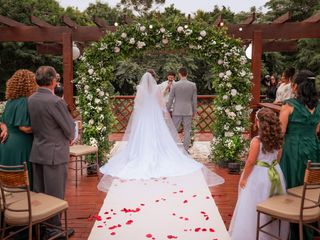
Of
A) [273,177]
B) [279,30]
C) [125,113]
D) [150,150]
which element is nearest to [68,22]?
[150,150]

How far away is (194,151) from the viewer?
7.38 meters

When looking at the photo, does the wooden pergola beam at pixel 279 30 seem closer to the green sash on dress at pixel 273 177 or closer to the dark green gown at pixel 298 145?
the dark green gown at pixel 298 145

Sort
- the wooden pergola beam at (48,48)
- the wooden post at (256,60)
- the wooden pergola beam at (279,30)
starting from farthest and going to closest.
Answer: the wooden pergola beam at (48,48), the wooden pergola beam at (279,30), the wooden post at (256,60)

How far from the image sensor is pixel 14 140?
314 centimetres

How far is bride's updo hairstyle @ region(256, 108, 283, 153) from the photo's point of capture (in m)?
2.87

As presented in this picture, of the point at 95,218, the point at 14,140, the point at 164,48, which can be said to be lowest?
the point at 95,218

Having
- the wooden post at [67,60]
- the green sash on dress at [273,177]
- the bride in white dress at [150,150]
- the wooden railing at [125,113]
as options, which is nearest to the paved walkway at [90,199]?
the bride in white dress at [150,150]

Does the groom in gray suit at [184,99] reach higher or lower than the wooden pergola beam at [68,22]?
lower

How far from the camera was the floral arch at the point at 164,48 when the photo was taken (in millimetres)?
5836

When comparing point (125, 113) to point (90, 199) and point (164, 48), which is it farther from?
point (90, 199)

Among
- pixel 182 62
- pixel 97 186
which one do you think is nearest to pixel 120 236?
pixel 97 186

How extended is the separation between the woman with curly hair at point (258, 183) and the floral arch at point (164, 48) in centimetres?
289

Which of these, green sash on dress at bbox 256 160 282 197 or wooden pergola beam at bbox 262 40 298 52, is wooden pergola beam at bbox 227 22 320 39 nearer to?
wooden pergola beam at bbox 262 40 298 52

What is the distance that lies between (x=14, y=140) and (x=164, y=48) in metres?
3.42
